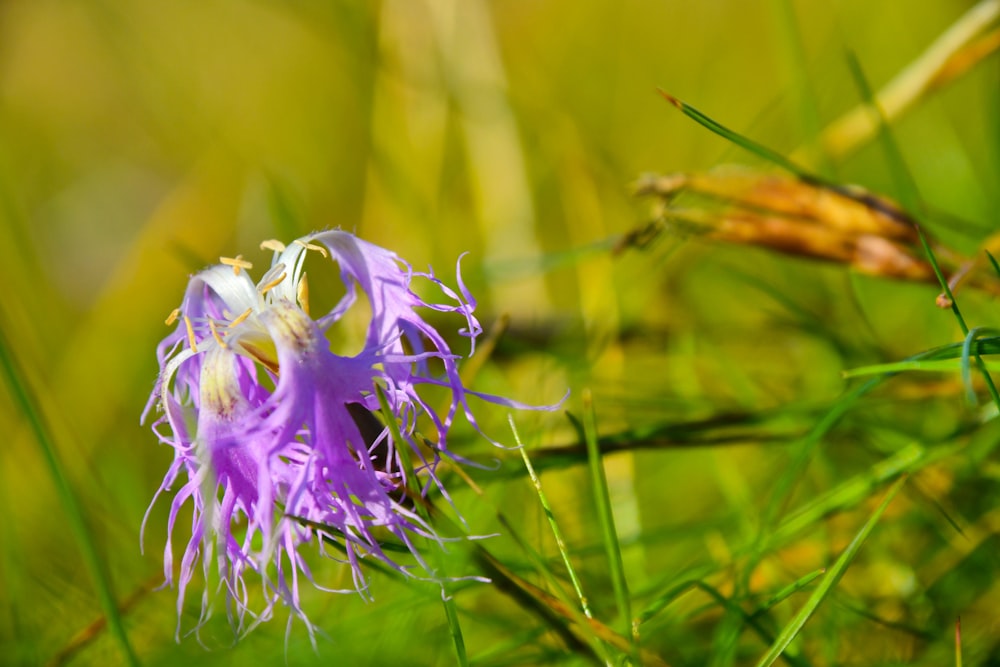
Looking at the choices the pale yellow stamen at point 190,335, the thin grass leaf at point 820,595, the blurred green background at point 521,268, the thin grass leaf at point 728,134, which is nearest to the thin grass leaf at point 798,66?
the blurred green background at point 521,268

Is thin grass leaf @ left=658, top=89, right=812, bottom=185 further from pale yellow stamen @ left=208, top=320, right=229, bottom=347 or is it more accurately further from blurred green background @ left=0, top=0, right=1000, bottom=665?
pale yellow stamen @ left=208, top=320, right=229, bottom=347

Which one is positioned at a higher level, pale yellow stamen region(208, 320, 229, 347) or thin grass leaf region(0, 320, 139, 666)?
pale yellow stamen region(208, 320, 229, 347)

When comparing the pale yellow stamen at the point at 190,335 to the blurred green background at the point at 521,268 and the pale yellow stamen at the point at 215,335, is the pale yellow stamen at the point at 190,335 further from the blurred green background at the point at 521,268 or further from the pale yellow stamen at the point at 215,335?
the blurred green background at the point at 521,268

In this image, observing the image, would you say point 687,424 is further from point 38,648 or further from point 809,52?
point 809,52

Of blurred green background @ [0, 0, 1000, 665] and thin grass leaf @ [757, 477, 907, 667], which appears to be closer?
thin grass leaf @ [757, 477, 907, 667]

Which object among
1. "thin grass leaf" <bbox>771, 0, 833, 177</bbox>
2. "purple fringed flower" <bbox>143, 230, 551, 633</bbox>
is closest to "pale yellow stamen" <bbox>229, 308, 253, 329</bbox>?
"purple fringed flower" <bbox>143, 230, 551, 633</bbox>
